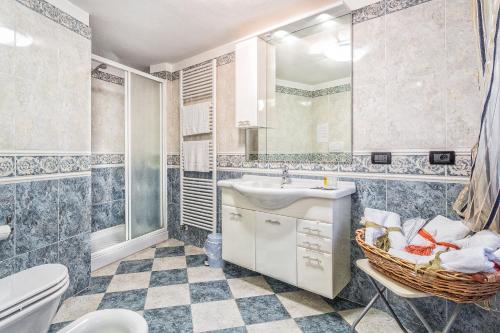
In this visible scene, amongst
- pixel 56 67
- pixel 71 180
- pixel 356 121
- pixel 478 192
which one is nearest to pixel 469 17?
Answer: pixel 356 121

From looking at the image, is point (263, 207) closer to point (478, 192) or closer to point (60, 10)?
point (478, 192)

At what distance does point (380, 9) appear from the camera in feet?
5.50

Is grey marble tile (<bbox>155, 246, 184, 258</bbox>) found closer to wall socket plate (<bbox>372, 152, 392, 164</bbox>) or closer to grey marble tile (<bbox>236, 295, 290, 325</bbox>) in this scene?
grey marble tile (<bbox>236, 295, 290, 325</bbox>)

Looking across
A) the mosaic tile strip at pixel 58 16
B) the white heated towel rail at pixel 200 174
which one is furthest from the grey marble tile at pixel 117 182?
the mosaic tile strip at pixel 58 16

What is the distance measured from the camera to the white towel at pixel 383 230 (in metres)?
1.32

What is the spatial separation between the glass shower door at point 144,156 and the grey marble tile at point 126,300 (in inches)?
34.3

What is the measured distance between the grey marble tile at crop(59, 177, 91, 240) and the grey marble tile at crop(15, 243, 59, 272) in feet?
0.33

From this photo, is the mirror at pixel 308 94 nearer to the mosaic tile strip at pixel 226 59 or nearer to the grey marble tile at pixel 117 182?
the mosaic tile strip at pixel 226 59

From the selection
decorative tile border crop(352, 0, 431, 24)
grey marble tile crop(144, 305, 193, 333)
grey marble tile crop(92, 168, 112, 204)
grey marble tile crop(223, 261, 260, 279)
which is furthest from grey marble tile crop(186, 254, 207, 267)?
decorative tile border crop(352, 0, 431, 24)

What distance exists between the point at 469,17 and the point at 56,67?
2575 millimetres

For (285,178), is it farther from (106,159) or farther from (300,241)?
(106,159)

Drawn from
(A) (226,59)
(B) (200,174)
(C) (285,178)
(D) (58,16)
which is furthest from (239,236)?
(D) (58,16)

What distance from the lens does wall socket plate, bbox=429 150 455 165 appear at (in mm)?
1428

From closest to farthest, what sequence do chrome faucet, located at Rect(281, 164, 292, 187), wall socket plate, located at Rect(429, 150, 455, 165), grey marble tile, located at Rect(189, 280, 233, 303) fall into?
wall socket plate, located at Rect(429, 150, 455, 165), grey marble tile, located at Rect(189, 280, 233, 303), chrome faucet, located at Rect(281, 164, 292, 187)
